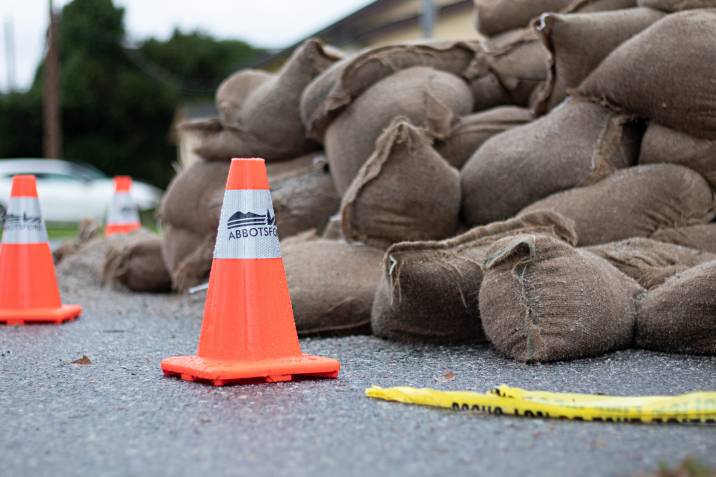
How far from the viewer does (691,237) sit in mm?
4523

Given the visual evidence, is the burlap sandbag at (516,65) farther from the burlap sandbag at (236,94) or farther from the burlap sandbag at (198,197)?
the burlap sandbag at (198,197)

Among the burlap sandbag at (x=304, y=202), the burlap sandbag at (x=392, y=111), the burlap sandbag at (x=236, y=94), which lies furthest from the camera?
the burlap sandbag at (x=236, y=94)

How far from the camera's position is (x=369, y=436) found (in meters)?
2.66

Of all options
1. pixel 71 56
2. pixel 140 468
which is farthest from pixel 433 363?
pixel 71 56

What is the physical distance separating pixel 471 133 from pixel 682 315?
6.08ft

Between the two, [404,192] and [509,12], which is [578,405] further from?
[509,12]

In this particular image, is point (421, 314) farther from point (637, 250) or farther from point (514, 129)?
point (514, 129)

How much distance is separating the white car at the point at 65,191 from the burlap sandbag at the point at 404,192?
55.5ft

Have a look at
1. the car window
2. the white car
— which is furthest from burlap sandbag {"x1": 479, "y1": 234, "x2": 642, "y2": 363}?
the car window

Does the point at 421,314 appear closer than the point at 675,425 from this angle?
No


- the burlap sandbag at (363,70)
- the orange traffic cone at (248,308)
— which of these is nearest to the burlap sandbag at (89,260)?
the burlap sandbag at (363,70)

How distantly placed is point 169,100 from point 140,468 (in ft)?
120

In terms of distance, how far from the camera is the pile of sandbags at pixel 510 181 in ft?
12.3

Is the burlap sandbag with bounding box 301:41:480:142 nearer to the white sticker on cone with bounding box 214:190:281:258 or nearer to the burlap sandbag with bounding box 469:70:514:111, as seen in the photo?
the burlap sandbag with bounding box 469:70:514:111
